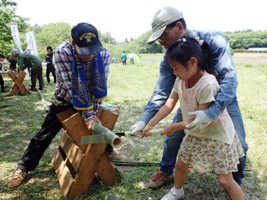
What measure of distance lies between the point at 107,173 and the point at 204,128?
128 cm

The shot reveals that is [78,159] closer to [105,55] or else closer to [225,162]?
[105,55]

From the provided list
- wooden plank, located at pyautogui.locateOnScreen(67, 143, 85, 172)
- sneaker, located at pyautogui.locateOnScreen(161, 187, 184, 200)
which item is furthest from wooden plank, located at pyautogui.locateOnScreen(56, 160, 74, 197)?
sneaker, located at pyautogui.locateOnScreen(161, 187, 184, 200)

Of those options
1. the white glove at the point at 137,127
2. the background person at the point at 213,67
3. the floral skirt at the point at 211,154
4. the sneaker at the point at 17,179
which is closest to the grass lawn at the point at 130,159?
the sneaker at the point at 17,179

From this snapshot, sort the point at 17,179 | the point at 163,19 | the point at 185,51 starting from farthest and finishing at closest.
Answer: the point at 17,179, the point at 163,19, the point at 185,51

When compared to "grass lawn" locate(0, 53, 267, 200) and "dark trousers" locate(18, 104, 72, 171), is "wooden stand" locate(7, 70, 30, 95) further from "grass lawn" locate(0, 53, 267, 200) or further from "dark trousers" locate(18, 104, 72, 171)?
"dark trousers" locate(18, 104, 72, 171)

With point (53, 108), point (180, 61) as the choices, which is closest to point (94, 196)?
point (53, 108)

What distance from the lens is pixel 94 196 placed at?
2.87 metres

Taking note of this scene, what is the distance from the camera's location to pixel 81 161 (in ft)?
9.02

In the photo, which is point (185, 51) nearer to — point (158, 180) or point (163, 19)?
point (163, 19)

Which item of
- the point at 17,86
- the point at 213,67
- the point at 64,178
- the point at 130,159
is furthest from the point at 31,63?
the point at 213,67

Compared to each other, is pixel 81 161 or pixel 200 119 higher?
pixel 200 119

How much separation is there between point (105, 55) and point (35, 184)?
167cm

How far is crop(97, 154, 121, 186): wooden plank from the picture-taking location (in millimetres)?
2914

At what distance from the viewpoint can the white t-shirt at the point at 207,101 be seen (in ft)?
6.73
